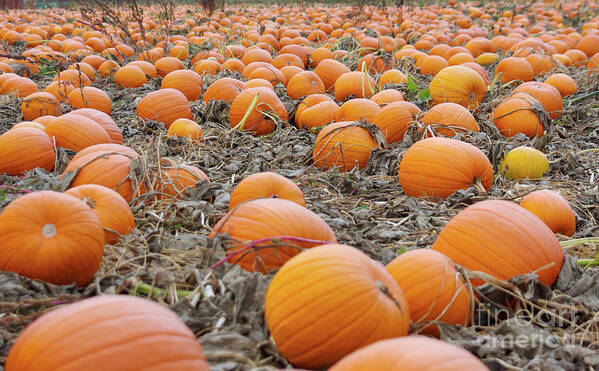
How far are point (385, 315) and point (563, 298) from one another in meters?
1.13

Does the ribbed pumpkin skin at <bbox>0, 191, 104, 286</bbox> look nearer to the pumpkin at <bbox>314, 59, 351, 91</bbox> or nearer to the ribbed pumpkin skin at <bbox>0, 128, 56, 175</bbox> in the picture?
the ribbed pumpkin skin at <bbox>0, 128, 56, 175</bbox>

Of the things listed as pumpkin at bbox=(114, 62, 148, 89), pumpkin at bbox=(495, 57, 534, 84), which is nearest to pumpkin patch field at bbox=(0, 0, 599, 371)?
pumpkin at bbox=(114, 62, 148, 89)

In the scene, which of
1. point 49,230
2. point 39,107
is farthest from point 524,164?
point 39,107

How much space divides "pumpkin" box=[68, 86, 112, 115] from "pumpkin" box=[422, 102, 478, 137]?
351 centimetres

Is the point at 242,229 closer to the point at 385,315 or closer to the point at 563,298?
the point at 385,315

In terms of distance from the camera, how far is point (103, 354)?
1430mm

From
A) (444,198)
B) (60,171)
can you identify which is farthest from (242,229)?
(60,171)

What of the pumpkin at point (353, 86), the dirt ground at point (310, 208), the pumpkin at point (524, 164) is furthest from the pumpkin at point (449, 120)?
the pumpkin at point (353, 86)

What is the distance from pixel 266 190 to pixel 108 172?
1.06 metres

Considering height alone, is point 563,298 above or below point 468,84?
below

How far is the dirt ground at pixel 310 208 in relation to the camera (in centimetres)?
200

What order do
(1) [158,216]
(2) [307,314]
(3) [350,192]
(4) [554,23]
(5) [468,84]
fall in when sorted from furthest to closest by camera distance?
(4) [554,23] → (5) [468,84] → (3) [350,192] → (1) [158,216] → (2) [307,314]

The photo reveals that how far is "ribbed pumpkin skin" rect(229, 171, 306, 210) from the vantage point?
9.70 feet

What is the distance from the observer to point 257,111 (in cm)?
534
